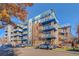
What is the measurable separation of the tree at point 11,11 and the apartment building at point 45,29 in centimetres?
13

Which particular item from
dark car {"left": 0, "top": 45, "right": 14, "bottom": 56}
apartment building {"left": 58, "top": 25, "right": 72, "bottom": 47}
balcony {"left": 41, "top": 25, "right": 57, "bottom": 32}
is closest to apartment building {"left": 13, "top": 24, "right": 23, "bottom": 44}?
dark car {"left": 0, "top": 45, "right": 14, "bottom": 56}

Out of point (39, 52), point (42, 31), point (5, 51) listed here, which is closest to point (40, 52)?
point (39, 52)

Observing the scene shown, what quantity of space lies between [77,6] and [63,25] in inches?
9.1

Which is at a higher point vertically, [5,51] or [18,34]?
[18,34]

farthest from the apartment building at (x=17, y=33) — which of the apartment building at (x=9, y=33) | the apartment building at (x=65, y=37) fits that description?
the apartment building at (x=65, y=37)

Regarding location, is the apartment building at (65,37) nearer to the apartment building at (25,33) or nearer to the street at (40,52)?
the street at (40,52)

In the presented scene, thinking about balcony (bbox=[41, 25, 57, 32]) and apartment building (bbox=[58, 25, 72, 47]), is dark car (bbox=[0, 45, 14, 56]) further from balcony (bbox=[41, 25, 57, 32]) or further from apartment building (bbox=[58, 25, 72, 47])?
apartment building (bbox=[58, 25, 72, 47])

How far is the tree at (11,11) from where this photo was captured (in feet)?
8.09

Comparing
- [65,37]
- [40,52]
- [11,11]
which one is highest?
[11,11]

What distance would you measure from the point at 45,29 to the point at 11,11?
1.25 ft

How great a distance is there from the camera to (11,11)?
8.15 feet

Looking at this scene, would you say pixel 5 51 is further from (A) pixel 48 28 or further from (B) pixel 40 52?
(A) pixel 48 28

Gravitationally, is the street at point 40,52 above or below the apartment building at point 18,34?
below

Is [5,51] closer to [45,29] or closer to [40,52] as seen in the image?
[40,52]
